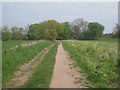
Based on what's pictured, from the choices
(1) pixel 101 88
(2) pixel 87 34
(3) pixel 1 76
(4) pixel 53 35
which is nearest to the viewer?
(1) pixel 101 88

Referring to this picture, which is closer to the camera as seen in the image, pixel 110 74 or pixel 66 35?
pixel 110 74

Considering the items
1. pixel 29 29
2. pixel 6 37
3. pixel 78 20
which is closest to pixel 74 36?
pixel 78 20

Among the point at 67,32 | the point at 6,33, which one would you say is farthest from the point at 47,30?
the point at 67,32

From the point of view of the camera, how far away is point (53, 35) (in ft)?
274

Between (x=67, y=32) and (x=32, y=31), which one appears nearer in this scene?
(x=32, y=31)

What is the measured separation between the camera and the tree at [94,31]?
348 feet

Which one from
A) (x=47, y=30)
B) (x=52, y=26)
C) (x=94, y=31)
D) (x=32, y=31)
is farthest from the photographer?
(x=94, y=31)

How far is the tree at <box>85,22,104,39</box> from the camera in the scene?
106m

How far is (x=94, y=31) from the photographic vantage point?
106438 millimetres

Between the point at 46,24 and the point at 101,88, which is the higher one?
the point at 46,24

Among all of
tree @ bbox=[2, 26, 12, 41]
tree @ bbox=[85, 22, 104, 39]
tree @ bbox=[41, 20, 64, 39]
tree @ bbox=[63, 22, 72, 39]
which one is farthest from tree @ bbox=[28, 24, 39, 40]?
tree @ bbox=[85, 22, 104, 39]

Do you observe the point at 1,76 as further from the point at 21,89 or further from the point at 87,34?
the point at 87,34

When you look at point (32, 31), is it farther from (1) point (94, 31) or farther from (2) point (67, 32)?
(1) point (94, 31)

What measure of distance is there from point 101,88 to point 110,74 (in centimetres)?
278
